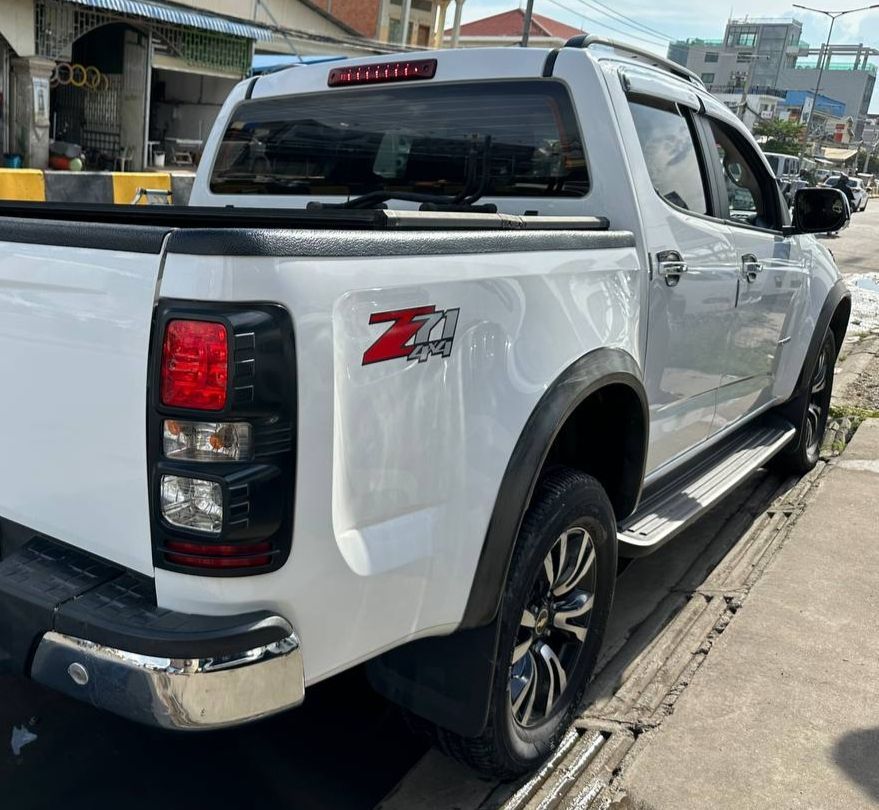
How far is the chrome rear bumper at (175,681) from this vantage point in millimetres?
1795

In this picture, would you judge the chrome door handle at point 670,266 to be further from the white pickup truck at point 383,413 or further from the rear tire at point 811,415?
the rear tire at point 811,415

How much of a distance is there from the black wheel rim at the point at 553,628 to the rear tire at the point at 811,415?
9.48ft

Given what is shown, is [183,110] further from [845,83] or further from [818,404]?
[845,83]

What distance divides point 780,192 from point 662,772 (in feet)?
9.97

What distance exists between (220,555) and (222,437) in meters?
0.23

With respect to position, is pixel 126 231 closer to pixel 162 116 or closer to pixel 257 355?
pixel 257 355

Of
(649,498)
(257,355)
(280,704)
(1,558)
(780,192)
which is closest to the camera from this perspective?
(257,355)

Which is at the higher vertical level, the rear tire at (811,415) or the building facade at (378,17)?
the building facade at (378,17)

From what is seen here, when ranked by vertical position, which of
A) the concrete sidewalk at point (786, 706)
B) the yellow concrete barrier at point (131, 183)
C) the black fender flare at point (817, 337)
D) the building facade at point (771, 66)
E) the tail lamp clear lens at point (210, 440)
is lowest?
the concrete sidewalk at point (786, 706)

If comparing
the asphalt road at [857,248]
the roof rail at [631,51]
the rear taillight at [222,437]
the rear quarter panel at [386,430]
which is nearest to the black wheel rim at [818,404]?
the roof rail at [631,51]

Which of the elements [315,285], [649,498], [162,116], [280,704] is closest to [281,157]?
[649,498]

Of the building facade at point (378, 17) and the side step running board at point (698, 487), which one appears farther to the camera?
the building facade at point (378, 17)

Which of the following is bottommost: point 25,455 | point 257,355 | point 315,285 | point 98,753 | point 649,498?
point 98,753

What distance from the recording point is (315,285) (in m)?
1.83
